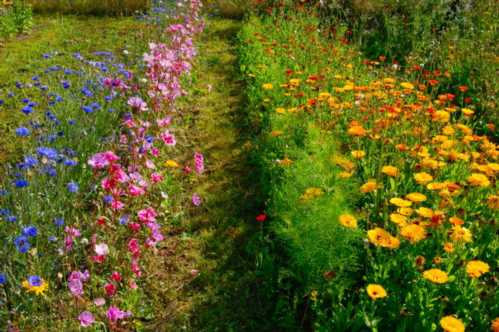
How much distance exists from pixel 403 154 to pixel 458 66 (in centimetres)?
276

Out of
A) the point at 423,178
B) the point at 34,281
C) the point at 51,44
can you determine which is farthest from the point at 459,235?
the point at 51,44

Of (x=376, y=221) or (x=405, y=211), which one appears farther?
(x=376, y=221)

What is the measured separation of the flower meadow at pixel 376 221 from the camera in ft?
7.69

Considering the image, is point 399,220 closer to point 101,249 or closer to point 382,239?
point 382,239

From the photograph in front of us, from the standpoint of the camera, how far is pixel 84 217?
2.98 meters

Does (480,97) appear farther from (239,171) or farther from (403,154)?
(239,171)

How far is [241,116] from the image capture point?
5434mm

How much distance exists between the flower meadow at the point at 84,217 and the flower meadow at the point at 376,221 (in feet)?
2.58

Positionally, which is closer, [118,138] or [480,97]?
[118,138]

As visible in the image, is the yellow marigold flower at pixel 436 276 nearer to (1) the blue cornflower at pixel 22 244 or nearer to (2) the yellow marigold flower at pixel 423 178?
(2) the yellow marigold flower at pixel 423 178

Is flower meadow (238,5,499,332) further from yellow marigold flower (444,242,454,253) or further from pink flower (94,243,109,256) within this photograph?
pink flower (94,243,109,256)

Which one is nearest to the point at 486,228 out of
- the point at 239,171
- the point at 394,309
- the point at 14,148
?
the point at 394,309

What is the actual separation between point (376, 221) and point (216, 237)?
118cm

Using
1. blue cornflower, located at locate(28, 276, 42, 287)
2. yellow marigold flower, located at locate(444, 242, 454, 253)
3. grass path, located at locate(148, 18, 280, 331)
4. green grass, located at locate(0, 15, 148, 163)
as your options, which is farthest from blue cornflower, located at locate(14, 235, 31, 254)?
green grass, located at locate(0, 15, 148, 163)
